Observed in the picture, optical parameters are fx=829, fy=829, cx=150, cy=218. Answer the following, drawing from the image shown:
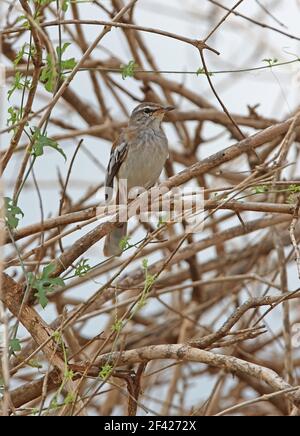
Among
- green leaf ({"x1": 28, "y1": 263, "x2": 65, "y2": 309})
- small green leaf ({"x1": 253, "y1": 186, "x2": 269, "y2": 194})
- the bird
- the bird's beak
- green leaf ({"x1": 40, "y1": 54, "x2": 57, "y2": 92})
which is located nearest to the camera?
green leaf ({"x1": 40, "y1": 54, "x2": 57, "y2": 92})

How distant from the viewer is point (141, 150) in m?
5.69

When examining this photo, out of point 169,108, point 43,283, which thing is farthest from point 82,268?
point 169,108

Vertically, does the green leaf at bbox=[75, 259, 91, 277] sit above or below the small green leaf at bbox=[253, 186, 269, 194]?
below

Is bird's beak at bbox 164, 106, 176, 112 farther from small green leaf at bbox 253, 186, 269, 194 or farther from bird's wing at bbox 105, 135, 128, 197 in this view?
small green leaf at bbox 253, 186, 269, 194

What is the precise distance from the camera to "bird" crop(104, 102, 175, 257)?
5582 mm

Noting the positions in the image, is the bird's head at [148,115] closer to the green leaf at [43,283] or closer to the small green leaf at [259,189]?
the small green leaf at [259,189]

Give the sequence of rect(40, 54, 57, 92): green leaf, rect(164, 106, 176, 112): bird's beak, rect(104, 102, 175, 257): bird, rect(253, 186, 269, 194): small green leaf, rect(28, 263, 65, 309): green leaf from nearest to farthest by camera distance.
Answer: rect(40, 54, 57, 92): green leaf < rect(28, 263, 65, 309): green leaf < rect(253, 186, 269, 194): small green leaf < rect(164, 106, 176, 112): bird's beak < rect(104, 102, 175, 257): bird

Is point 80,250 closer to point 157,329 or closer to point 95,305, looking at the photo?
point 95,305

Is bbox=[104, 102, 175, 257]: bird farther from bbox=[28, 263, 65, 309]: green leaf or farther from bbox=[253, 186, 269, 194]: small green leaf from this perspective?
bbox=[28, 263, 65, 309]: green leaf

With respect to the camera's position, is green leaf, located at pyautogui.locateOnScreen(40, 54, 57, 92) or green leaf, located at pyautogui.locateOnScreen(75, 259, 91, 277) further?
green leaf, located at pyautogui.locateOnScreen(75, 259, 91, 277)

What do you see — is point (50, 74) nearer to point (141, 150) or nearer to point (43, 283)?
point (43, 283)

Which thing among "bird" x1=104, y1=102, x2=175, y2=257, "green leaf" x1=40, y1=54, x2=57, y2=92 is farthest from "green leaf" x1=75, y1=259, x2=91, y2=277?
"bird" x1=104, y1=102, x2=175, y2=257

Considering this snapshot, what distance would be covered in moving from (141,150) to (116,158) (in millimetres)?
180

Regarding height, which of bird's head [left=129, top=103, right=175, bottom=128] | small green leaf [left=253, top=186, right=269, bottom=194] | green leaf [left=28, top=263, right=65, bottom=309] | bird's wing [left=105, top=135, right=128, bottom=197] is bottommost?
green leaf [left=28, top=263, right=65, bottom=309]
